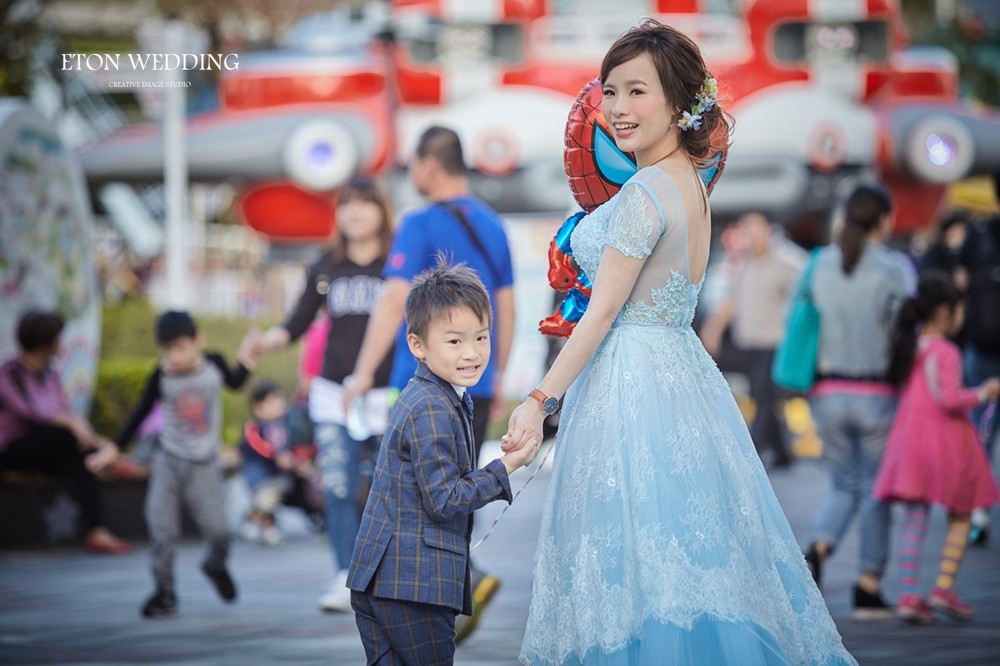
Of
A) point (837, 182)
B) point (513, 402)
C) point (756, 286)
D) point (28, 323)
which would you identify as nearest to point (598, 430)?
point (28, 323)

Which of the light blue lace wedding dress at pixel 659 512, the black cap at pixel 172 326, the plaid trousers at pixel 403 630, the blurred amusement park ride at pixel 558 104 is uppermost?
the blurred amusement park ride at pixel 558 104

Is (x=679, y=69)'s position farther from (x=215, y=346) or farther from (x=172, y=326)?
(x=215, y=346)

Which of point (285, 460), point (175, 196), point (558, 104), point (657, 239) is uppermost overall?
point (558, 104)

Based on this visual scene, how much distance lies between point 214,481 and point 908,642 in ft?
Answer: 10.1

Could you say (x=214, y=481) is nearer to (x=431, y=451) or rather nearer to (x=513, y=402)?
Result: (x=431, y=451)

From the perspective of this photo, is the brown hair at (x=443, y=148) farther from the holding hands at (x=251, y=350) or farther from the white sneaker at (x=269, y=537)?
the white sneaker at (x=269, y=537)

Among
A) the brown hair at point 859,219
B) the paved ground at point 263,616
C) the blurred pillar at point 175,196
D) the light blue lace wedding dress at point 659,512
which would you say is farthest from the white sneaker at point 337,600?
the blurred pillar at point 175,196

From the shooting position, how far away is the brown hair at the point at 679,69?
3826 mm

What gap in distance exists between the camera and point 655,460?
3.71 meters

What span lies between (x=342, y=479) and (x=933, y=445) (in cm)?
250

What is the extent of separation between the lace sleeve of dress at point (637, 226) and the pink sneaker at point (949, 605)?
313 centimetres

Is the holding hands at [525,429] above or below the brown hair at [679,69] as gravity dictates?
below

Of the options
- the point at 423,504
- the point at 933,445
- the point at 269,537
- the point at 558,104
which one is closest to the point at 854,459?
the point at 933,445

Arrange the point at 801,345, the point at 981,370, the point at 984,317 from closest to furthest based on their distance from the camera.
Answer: the point at 801,345
the point at 984,317
the point at 981,370
